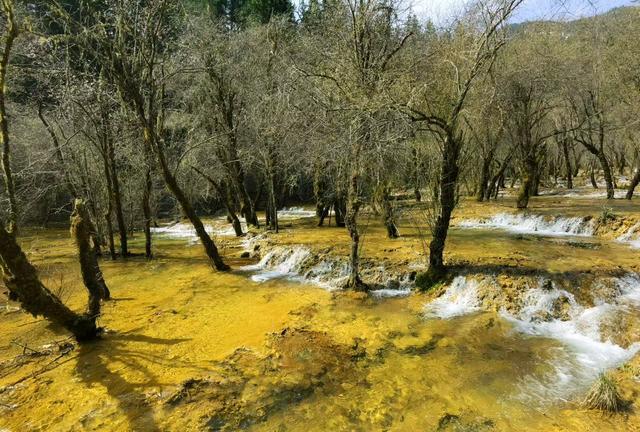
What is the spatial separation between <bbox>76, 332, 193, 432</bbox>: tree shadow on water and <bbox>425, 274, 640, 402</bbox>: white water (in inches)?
201

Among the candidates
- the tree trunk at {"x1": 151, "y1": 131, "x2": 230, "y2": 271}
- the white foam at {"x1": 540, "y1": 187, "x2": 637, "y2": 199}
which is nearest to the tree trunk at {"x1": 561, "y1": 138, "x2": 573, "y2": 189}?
the white foam at {"x1": 540, "y1": 187, "x2": 637, "y2": 199}

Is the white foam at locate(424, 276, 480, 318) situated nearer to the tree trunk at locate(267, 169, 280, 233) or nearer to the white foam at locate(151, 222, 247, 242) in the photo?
the tree trunk at locate(267, 169, 280, 233)

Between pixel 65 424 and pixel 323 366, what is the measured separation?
11.6 ft

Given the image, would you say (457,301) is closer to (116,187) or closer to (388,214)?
(388,214)

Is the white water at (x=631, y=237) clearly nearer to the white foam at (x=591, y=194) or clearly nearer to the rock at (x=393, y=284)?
the rock at (x=393, y=284)

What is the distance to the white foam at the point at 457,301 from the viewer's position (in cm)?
827

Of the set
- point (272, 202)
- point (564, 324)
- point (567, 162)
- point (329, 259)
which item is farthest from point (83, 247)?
point (567, 162)

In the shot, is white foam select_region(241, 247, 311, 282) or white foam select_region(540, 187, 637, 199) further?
white foam select_region(540, 187, 637, 199)

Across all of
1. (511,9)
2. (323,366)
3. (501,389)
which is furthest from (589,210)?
(323,366)

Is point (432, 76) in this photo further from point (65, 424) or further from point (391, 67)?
point (65, 424)

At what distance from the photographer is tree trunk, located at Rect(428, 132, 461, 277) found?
8445 millimetres

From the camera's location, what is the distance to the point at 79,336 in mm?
7012

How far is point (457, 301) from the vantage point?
874 cm

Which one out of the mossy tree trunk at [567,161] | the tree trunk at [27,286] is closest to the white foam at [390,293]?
the tree trunk at [27,286]
